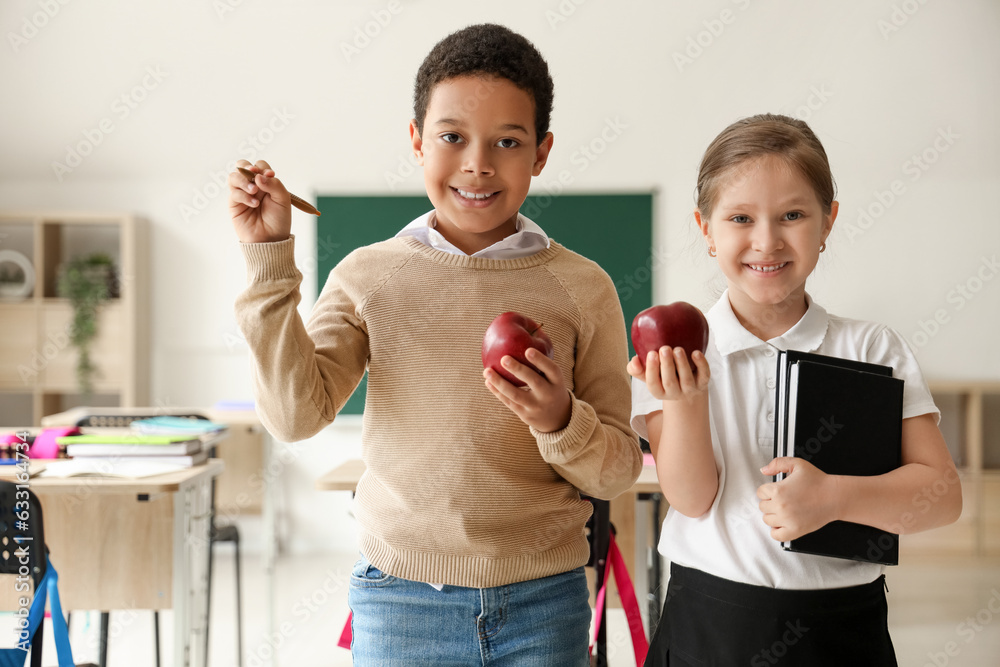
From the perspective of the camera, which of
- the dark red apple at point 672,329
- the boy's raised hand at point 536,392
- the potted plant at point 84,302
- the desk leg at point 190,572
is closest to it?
the boy's raised hand at point 536,392

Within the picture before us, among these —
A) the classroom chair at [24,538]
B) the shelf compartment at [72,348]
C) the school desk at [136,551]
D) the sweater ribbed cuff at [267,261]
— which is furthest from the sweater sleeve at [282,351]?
the shelf compartment at [72,348]

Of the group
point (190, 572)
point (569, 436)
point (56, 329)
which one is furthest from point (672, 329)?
point (56, 329)

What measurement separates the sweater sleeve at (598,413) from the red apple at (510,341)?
8 cm

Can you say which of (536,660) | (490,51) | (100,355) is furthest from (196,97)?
(536,660)

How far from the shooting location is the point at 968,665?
3170mm

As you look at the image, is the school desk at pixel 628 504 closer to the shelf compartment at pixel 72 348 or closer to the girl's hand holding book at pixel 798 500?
the girl's hand holding book at pixel 798 500

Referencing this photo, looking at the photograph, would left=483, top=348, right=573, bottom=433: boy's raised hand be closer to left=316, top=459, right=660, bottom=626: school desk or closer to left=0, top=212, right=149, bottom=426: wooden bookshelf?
left=316, top=459, right=660, bottom=626: school desk

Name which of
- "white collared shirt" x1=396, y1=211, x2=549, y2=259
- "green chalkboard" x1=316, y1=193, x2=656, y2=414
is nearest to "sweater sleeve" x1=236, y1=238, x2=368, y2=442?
"white collared shirt" x1=396, y1=211, x2=549, y2=259

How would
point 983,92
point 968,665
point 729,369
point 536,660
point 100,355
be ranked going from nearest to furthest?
point 536,660
point 729,369
point 968,665
point 983,92
point 100,355

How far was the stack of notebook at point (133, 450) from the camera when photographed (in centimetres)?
229

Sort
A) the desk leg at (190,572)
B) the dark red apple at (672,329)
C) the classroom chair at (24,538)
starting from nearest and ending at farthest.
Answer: the dark red apple at (672,329), the classroom chair at (24,538), the desk leg at (190,572)

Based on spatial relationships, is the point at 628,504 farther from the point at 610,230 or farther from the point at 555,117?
the point at 555,117

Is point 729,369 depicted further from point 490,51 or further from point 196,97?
point 196,97

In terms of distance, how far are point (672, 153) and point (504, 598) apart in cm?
433
